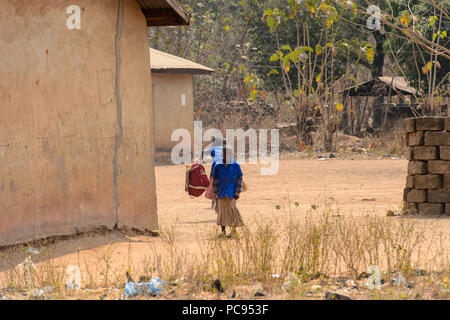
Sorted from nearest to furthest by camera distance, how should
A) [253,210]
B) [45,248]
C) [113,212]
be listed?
1. [45,248]
2. [113,212]
3. [253,210]

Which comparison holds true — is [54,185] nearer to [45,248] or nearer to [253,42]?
[45,248]

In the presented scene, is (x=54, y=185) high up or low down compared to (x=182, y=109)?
down

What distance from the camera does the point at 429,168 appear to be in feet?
30.4

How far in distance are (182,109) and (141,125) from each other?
1127 centimetres

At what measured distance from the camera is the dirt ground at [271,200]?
664 centimetres

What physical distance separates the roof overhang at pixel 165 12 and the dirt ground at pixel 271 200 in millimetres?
2493

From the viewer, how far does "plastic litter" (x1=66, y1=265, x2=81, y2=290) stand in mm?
4996

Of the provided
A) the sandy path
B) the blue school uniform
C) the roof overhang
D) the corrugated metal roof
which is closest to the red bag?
the sandy path

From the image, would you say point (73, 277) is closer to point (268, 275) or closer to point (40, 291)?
point (40, 291)

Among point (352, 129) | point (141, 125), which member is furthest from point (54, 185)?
point (352, 129)

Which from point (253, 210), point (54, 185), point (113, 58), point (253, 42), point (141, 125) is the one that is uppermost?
point (253, 42)

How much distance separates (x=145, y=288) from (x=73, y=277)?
818 mm

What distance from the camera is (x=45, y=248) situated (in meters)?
6.21

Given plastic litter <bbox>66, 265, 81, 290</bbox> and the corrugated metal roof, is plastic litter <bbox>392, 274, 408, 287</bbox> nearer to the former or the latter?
plastic litter <bbox>66, 265, 81, 290</bbox>
